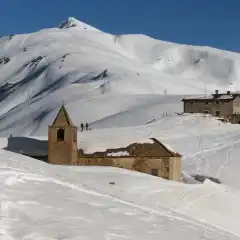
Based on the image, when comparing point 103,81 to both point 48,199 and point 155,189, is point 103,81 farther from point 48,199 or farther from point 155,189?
point 48,199

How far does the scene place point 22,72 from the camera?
180500mm

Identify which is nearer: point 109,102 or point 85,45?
point 109,102

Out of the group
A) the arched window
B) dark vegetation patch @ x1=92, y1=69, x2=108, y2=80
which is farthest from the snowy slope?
dark vegetation patch @ x1=92, y1=69, x2=108, y2=80

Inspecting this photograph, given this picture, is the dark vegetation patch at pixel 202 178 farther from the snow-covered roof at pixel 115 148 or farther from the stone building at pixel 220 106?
the stone building at pixel 220 106

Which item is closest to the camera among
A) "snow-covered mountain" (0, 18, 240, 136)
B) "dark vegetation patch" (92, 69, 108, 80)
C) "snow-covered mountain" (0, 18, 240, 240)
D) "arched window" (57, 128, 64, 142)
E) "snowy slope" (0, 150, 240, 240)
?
"snowy slope" (0, 150, 240, 240)

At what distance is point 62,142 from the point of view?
37.9 metres

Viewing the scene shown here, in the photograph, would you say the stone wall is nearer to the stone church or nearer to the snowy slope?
the stone church

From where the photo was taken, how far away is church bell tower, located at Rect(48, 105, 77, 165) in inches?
1465

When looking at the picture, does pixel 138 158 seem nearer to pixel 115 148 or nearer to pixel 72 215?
pixel 115 148

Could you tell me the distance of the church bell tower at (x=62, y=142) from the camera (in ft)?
122

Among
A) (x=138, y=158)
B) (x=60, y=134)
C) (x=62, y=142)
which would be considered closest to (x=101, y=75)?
(x=60, y=134)

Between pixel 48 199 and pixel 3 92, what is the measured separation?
156569 millimetres

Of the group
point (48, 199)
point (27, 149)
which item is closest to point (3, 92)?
point (27, 149)

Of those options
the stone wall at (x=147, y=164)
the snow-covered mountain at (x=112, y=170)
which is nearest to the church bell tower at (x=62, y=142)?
the snow-covered mountain at (x=112, y=170)
